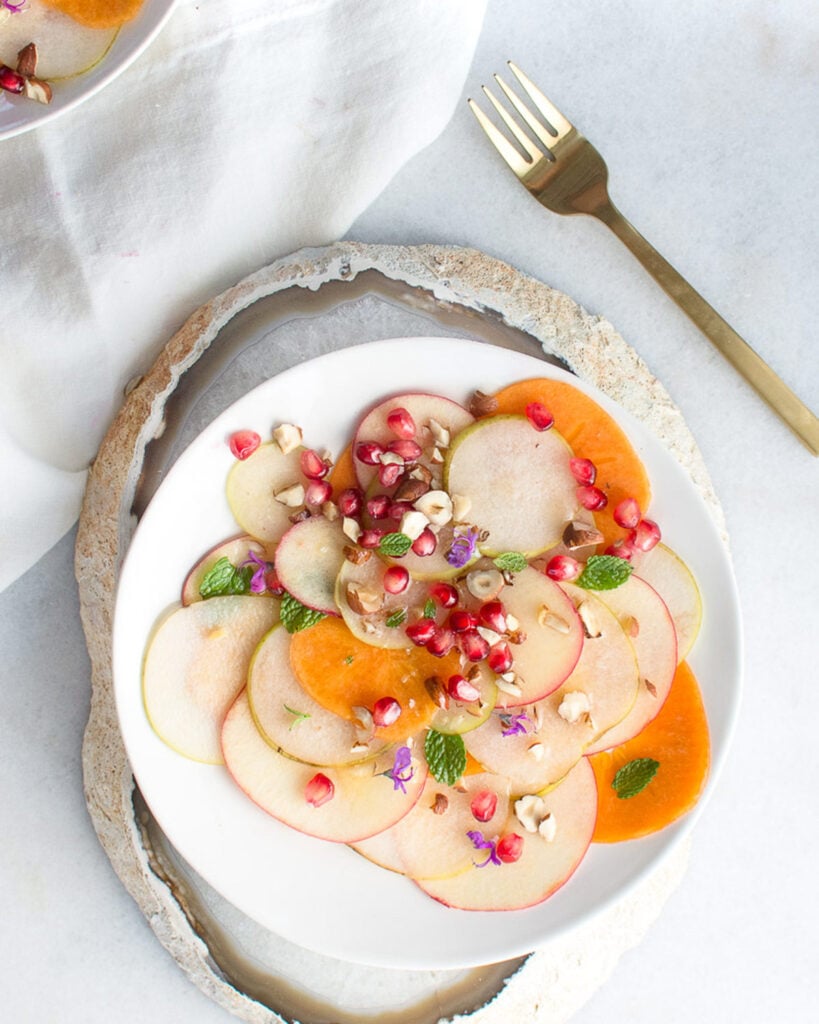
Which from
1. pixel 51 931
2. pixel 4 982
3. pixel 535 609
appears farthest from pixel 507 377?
pixel 4 982

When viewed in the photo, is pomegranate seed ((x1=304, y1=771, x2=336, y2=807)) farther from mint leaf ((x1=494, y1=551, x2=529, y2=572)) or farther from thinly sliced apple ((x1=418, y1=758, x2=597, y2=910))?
mint leaf ((x1=494, y1=551, x2=529, y2=572))

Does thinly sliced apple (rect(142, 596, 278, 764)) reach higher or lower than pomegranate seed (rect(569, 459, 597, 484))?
higher

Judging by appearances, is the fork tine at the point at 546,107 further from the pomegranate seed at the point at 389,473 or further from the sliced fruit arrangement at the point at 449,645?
the pomegranate seed at the point at 389,473

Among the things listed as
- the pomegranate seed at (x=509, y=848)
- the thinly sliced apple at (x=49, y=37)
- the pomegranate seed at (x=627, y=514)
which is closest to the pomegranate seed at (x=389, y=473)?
the pomegranate seed at (x=627, y=514)

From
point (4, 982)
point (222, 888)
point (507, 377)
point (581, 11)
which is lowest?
point (222, 888)

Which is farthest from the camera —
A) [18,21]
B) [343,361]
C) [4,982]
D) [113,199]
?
[4,982]

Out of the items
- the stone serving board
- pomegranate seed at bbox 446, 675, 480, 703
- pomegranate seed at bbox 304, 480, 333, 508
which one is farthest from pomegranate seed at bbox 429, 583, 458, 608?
the stone serving board

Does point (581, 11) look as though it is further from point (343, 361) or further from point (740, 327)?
point (343, 361)
